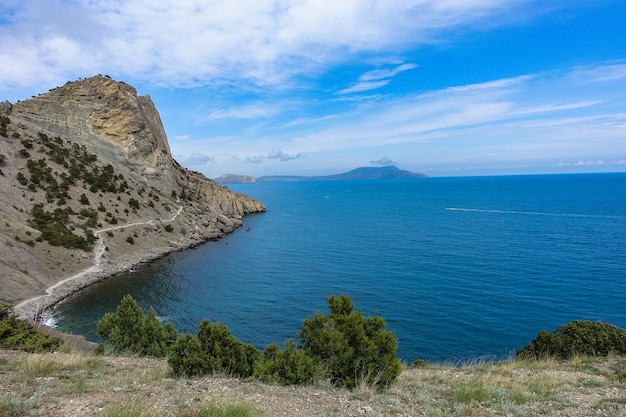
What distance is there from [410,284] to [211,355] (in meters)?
32.8

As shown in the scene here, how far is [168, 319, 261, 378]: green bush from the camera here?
10992 mm

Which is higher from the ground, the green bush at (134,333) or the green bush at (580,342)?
the green bush at (134,333)

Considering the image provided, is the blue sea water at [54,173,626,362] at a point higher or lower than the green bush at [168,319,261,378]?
lower

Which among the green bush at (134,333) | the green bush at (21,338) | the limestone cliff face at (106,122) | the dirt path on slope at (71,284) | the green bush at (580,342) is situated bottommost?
the dirt path on slope at (71,284)

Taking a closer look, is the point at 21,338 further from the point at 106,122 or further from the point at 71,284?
the point at 106,122

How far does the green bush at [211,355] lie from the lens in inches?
433

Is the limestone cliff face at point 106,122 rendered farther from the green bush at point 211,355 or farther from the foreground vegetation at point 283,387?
the green bush at point 211,355

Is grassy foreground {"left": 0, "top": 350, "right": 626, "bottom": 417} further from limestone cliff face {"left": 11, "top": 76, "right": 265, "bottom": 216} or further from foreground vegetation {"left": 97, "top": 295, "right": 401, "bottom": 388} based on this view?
limestone cliff face {"left": 11, "top": 76, "right": 265, "bottom": 216}

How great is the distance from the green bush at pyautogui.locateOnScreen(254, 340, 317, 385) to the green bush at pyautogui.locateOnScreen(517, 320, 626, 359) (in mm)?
13751

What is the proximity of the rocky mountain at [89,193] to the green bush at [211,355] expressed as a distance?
30.2 metres

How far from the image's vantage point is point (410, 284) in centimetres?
4081

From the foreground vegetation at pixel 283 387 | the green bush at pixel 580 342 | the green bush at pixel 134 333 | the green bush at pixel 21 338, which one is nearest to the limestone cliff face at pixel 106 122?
the green bush at pixel 134 333

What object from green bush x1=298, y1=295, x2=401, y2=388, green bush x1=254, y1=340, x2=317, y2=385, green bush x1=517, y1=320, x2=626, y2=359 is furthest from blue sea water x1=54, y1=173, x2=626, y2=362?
green bush x1=254, y1=340, x2=317, y2=385

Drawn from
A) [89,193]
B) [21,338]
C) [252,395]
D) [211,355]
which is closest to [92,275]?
[89,193]
